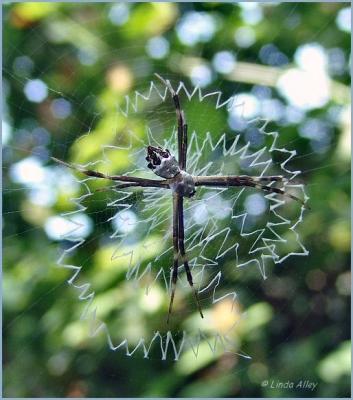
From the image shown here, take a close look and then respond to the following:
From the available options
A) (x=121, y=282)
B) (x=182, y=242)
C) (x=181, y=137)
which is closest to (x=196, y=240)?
(x=182, y=242)

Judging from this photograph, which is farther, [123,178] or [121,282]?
[121,282]

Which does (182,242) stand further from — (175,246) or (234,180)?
(234,180)

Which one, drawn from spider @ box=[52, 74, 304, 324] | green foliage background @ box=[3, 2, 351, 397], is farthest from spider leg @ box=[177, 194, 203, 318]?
green foliage background @ box=[3, 2, 351, 397]

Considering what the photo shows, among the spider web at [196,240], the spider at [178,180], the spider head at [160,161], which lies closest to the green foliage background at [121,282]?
the spider web at [196,240]

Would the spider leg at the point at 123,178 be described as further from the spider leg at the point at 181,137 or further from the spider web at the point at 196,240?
the spider web at the point at 196,240

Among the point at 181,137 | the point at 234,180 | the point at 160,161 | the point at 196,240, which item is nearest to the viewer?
the point at 160,161

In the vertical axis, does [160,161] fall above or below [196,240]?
above

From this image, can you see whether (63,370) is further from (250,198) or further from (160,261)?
(250,198)
